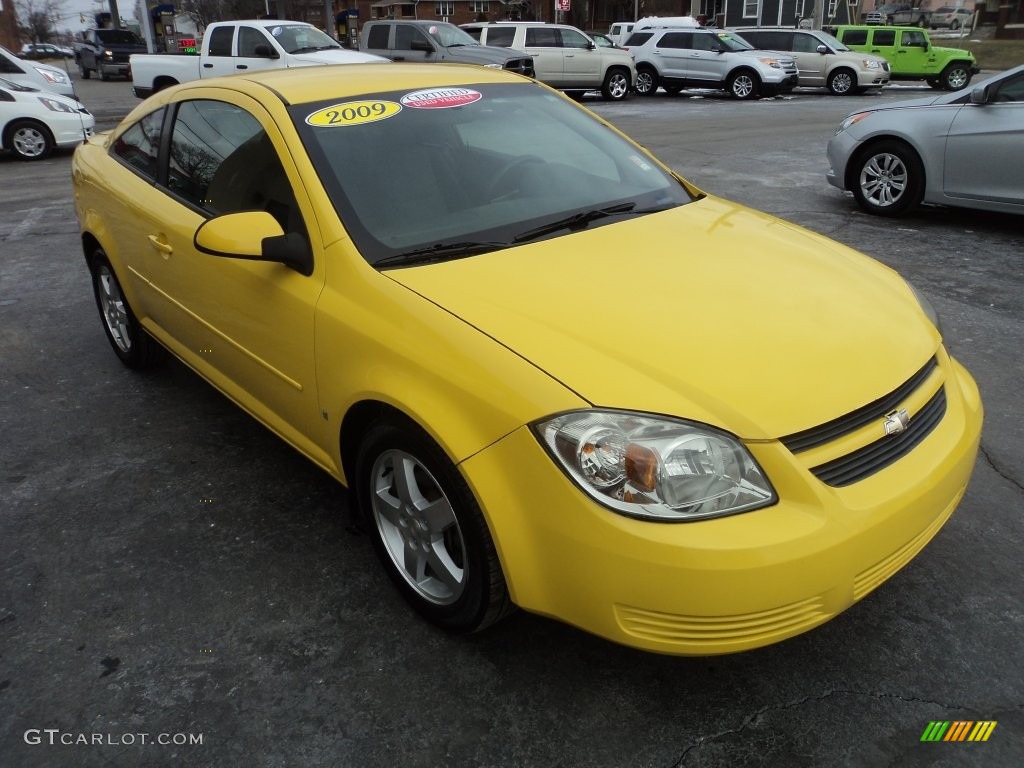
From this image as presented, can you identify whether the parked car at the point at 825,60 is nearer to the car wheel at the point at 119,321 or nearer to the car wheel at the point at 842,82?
the car wheel at the point at 842,82

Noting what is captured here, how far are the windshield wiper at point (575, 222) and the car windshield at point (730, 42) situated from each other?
818 inches

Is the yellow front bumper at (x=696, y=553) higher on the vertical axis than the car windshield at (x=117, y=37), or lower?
lower

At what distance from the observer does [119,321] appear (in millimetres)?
4637

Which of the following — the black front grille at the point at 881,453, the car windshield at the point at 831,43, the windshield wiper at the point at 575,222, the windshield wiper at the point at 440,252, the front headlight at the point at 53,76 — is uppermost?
the car windshield at the point at 831,43

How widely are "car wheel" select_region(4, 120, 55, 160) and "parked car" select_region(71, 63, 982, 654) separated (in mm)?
10511

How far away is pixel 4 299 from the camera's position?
19.8ft

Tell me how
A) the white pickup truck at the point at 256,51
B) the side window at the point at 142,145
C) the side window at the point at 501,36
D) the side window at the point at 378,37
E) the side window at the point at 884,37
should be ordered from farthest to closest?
the side window at the point at 884,37 < the side window at the point at 501,36 < the side window at the point at 378,37 < the white pickup truck at the point at 256,51 < the side window at the point at 142,145

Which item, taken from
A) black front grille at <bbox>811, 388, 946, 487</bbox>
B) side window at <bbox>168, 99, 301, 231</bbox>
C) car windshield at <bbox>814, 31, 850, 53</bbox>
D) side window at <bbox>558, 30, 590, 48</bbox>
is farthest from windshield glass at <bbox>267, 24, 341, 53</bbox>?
black front grille at <bbox>811, 388, 946, 487</bbox>

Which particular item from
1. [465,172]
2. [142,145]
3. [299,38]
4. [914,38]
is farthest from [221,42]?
[914,38]

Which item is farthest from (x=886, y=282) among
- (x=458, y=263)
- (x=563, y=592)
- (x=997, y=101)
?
(x=997, y=101)

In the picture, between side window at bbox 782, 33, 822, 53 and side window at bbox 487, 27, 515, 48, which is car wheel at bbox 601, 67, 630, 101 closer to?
side window at bbox 487, 27, 515, 48

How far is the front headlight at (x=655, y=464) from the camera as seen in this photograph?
201 cm

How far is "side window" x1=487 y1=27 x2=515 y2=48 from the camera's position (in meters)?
20.2

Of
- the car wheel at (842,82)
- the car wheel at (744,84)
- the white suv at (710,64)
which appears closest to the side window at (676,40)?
the white suv at (710,64)
